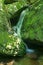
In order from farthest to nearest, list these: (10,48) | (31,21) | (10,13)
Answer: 1. (10,13)
2. (31,21)
3. (10,48)

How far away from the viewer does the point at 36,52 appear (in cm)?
842

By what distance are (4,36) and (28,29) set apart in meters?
0.80

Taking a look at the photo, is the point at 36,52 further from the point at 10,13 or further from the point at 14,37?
the point at 10,13

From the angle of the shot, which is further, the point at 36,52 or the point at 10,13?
the point at 10,13

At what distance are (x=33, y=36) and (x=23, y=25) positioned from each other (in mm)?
798

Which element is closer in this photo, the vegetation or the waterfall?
the vegetation

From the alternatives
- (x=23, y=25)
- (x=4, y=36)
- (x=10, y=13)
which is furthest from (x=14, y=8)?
(x=4, y=36)

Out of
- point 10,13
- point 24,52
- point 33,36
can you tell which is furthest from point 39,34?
point 10,13

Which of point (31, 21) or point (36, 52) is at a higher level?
point (31, 21)

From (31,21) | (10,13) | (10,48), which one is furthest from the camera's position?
(10,13)

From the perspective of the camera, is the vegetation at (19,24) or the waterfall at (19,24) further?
the waterfall at (19,24)

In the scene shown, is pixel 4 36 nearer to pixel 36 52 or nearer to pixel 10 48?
Answer: pixel 10 48

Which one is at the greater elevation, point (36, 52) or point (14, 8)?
point (14, 8)

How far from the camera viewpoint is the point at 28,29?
8602 mm
